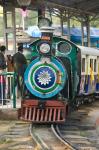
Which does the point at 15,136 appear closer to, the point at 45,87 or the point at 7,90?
the point at 45,87

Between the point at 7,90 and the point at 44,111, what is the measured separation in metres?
2.38

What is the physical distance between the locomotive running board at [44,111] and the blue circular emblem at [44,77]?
1.46 ft

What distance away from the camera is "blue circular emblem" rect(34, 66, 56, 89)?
11.8 metres

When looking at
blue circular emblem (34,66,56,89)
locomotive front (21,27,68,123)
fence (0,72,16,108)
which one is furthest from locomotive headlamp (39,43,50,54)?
fence (0,72,16,108)

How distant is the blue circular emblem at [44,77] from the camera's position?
38.5 feet

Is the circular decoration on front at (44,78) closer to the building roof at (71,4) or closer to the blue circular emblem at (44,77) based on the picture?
the blue circular emblem at (44,77)

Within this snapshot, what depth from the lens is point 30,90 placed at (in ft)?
39.2

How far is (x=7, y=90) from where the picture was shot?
14016mm

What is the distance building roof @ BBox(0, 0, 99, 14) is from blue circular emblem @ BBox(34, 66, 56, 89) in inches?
138

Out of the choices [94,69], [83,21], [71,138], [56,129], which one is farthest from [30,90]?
[83,21]

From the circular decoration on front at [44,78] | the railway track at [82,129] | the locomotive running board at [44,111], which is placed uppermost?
the circular decoration on front at [44,78]

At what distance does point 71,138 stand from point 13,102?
3.05 m

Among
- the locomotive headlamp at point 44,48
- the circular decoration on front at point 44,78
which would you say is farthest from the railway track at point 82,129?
the locomotive headlamp at point 44,48

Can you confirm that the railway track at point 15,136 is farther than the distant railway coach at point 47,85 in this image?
No
